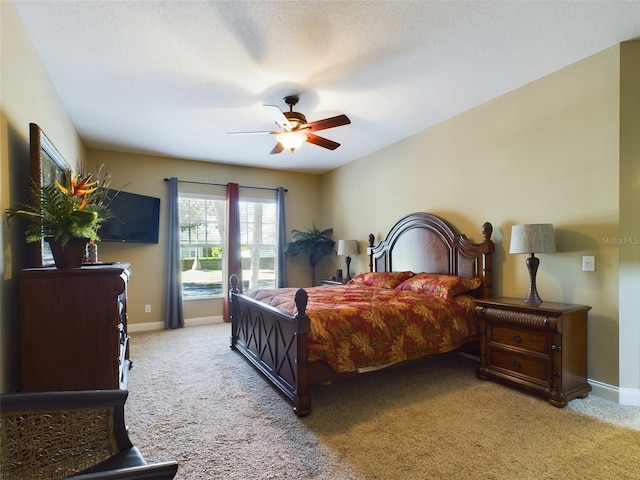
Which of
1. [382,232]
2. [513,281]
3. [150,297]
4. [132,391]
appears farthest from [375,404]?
[150,297]

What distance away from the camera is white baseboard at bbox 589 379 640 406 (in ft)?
8.58

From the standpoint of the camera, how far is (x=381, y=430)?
2297mm

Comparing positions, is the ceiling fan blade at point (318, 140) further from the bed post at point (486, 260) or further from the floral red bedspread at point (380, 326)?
the bed post at point (486, 260)

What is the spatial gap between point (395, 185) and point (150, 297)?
4187 mm

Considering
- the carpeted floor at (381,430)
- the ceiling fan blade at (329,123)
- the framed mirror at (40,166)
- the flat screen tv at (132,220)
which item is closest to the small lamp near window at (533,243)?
the carpeted floor at (381,430)

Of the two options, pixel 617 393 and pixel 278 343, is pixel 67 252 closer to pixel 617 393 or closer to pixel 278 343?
pixel 278 343

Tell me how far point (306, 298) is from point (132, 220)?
376cm

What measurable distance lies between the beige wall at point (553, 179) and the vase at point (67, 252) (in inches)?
145

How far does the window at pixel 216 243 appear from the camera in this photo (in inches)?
226

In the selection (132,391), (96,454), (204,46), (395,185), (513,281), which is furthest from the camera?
(395,185)

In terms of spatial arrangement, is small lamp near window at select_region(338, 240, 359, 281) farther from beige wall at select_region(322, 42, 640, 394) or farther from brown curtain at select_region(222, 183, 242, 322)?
brown curtain at select_region(222, 183, 242, 322)

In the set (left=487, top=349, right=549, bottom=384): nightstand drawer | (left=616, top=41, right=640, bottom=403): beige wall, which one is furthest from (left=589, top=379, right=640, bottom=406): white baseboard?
(left=487, top=349, right=549, bottom=384): nightstand drawer

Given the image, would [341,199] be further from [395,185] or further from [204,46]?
[204,46]

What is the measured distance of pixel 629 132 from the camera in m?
2.68
